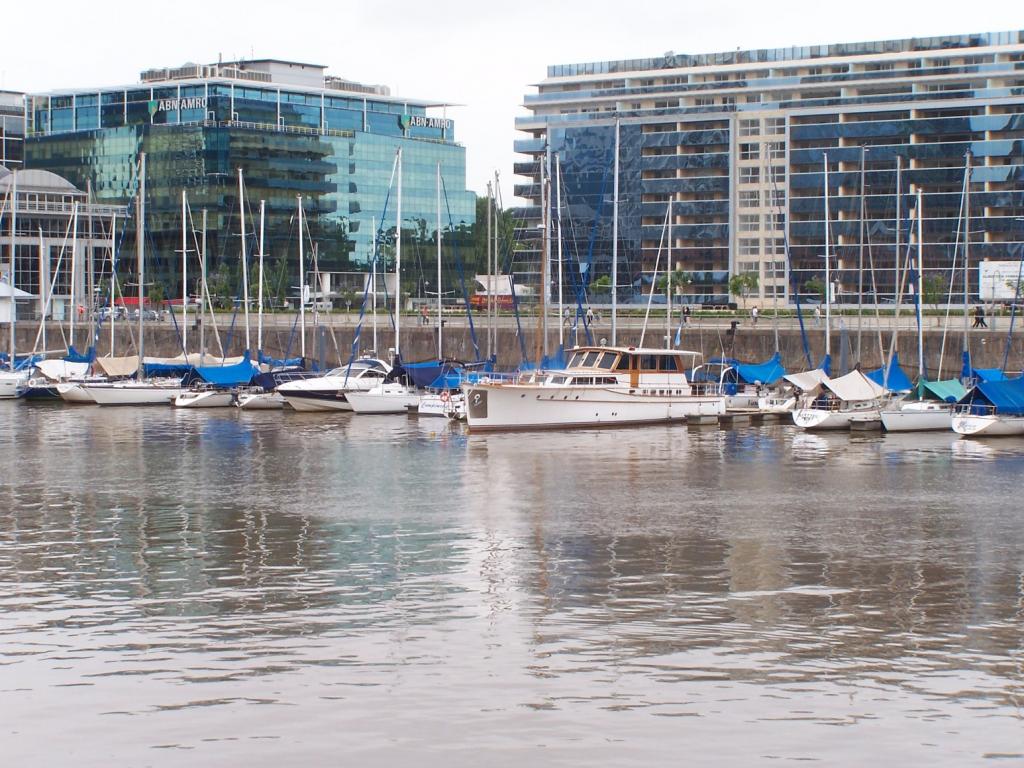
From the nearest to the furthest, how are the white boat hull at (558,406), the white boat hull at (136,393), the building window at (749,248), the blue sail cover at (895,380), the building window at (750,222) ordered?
the white boat hull at (558,406) < the blue sail cover at (895,380) < the white boat hull at (136,393) < the building window at (750,222) < the building window at (749,248)

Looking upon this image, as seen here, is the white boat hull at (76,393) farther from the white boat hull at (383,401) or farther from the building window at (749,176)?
the building window at (749,176)

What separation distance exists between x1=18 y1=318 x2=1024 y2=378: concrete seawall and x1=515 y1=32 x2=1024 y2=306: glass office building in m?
52.5

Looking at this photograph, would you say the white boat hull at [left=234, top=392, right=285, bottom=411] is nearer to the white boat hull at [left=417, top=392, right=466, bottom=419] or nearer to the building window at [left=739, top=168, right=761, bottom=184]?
the white boat hull at [left=417, top=392, right=466, bottom=419]

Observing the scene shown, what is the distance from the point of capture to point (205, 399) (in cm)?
8756

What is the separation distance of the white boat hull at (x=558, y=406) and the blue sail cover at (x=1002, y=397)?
13.9 metres

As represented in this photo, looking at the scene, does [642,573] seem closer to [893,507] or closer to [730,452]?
[893,507]

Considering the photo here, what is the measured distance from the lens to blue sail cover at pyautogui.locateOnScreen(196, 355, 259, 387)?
88.6 metres

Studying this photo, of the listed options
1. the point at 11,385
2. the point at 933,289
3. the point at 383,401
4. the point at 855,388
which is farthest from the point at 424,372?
the point at 933,289

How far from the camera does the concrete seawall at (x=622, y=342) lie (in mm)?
92062

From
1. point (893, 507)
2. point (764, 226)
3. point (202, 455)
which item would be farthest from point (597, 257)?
point (893, 507)

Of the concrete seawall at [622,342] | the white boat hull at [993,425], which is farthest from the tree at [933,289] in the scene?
the white boat hull at [993,425]

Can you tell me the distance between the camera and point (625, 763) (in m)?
20.5

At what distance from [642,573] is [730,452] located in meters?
29.8

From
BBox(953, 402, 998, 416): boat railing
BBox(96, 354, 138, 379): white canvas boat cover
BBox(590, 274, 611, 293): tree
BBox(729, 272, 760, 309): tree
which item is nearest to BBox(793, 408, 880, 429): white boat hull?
BBox(953, 402, 998, 416): boat railing
